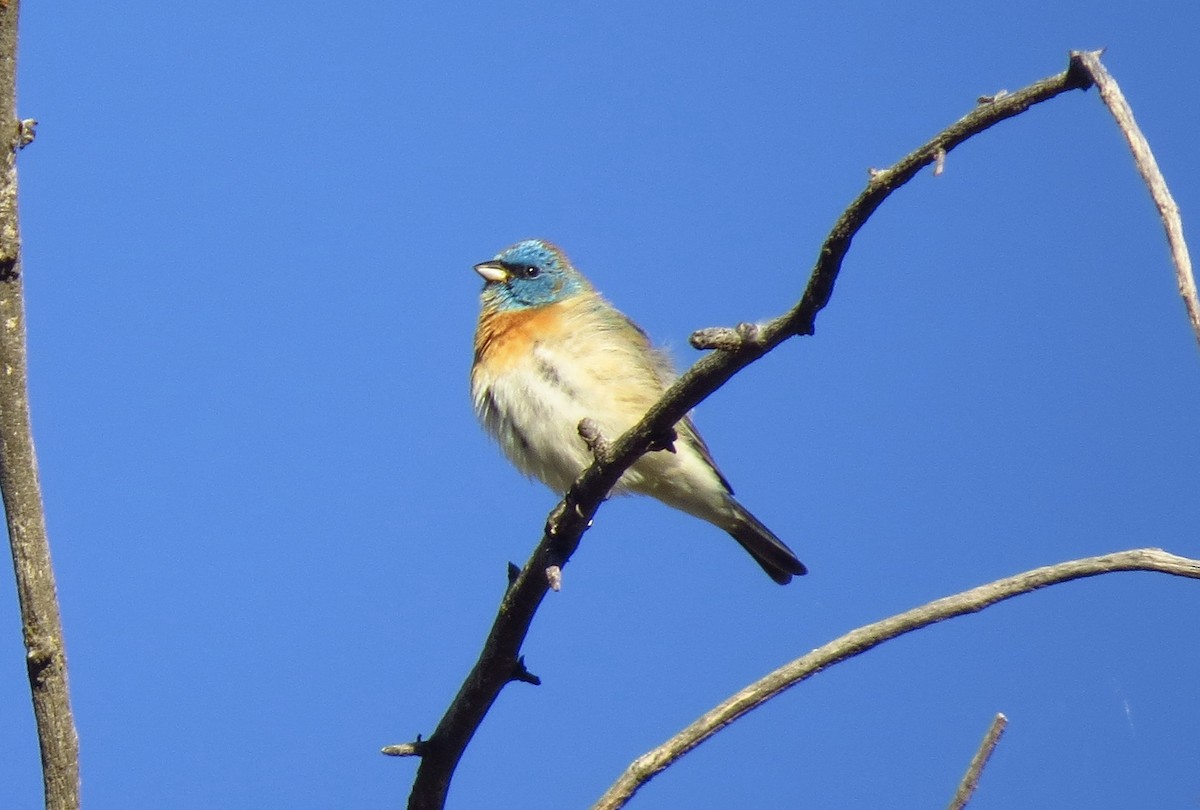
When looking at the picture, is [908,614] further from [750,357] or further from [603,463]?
[603,463]

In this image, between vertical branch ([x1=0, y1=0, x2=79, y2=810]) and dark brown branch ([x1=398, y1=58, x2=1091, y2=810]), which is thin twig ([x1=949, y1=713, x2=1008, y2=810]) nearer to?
dark brown branch ([x1=398, y1=58, x2=1091, y2=810])

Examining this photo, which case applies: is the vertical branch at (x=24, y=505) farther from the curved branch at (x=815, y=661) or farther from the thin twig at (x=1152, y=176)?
the thin twig at (x=1152, y=176)

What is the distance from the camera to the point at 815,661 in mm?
3369

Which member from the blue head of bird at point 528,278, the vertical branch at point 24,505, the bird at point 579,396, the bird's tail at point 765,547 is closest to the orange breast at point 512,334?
the bird at point 579,396

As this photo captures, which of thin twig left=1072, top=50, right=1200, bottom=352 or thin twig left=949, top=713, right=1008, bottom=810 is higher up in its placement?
thin twig left=1072, top=50, right=1200, bottom=352

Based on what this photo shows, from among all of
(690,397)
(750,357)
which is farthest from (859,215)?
(690,397)

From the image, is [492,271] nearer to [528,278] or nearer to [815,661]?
[528,278]

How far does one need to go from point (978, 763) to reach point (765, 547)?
4137mm

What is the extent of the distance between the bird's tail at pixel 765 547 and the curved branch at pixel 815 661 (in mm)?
3825

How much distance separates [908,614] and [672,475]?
142 inches

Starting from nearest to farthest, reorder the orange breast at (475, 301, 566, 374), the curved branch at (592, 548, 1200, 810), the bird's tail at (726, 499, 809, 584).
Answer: the curved branch at (592, 548, 1200, 810), the orange breast at (475, 301, 566, 374), the bird's tail at (726, 499, 809, 584)

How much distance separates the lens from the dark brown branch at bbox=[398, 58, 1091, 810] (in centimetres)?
290

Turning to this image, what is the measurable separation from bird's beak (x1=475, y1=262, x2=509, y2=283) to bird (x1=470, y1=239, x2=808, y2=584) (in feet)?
0.26

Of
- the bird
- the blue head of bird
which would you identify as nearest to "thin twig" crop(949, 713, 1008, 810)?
the bird
